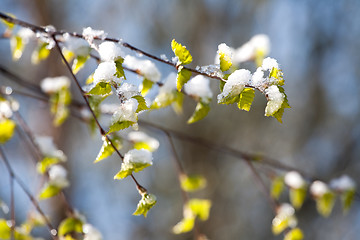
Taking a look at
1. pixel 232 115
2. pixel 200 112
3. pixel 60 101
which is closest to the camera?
pixel 200 112

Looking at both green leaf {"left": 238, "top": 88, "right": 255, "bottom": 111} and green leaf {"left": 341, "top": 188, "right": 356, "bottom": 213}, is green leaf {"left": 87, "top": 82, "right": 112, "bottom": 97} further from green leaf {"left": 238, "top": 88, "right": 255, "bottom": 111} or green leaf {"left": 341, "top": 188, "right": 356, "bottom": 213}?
green leaf {"left": 341, "top": 188, "right": 356, "bottom": 213}

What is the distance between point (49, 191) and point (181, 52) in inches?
20.3

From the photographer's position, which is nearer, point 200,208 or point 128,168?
point 128,168

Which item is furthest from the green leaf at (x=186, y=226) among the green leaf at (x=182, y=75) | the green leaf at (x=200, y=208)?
the green leaf at (x=182, y=75)

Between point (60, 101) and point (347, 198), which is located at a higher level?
point (60, 101)

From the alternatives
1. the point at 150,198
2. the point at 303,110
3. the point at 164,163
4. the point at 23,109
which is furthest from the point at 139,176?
the point at 150,198

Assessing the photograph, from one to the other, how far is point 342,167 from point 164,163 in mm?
1781

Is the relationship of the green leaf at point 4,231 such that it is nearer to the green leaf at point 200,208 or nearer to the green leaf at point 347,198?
the green leaf at point 200,208

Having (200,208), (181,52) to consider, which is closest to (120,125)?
(181,52)

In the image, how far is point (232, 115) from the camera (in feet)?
10.7

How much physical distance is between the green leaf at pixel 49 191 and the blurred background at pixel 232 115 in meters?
1.74

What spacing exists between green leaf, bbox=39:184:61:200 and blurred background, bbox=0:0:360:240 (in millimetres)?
1737

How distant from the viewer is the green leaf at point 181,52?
45 cm

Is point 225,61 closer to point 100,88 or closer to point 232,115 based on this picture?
point 100,88
